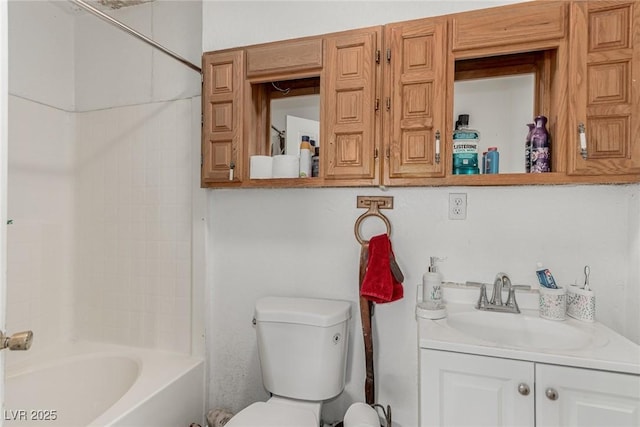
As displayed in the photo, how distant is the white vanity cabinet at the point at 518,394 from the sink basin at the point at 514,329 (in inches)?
9.0

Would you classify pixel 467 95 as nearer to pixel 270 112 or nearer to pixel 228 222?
pixel 270 112

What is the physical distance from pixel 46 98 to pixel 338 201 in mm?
1864

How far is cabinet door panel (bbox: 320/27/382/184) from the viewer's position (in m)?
1.38

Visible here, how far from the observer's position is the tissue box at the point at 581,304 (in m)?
1.20

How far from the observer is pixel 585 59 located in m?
1.16

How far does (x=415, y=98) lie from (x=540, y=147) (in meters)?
0.49

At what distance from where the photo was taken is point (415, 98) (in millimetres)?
1324

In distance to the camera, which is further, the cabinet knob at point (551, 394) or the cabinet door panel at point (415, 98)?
the cabinet door panel at point (415, 98)

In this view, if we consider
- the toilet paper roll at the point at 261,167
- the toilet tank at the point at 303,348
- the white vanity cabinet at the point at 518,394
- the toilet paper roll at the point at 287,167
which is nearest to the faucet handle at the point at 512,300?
the white vanity cabinet at the point at 518,394

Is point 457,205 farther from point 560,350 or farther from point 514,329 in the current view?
point 560,350

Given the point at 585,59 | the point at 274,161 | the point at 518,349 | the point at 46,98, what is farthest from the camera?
the point at 46,98

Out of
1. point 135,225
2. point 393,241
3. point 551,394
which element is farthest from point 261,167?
point 551,394

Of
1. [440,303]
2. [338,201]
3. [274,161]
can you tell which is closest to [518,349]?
[440,303]

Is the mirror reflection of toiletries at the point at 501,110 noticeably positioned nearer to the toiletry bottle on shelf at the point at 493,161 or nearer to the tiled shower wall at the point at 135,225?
the toiletry bottle on shelf at the point at 493,161
